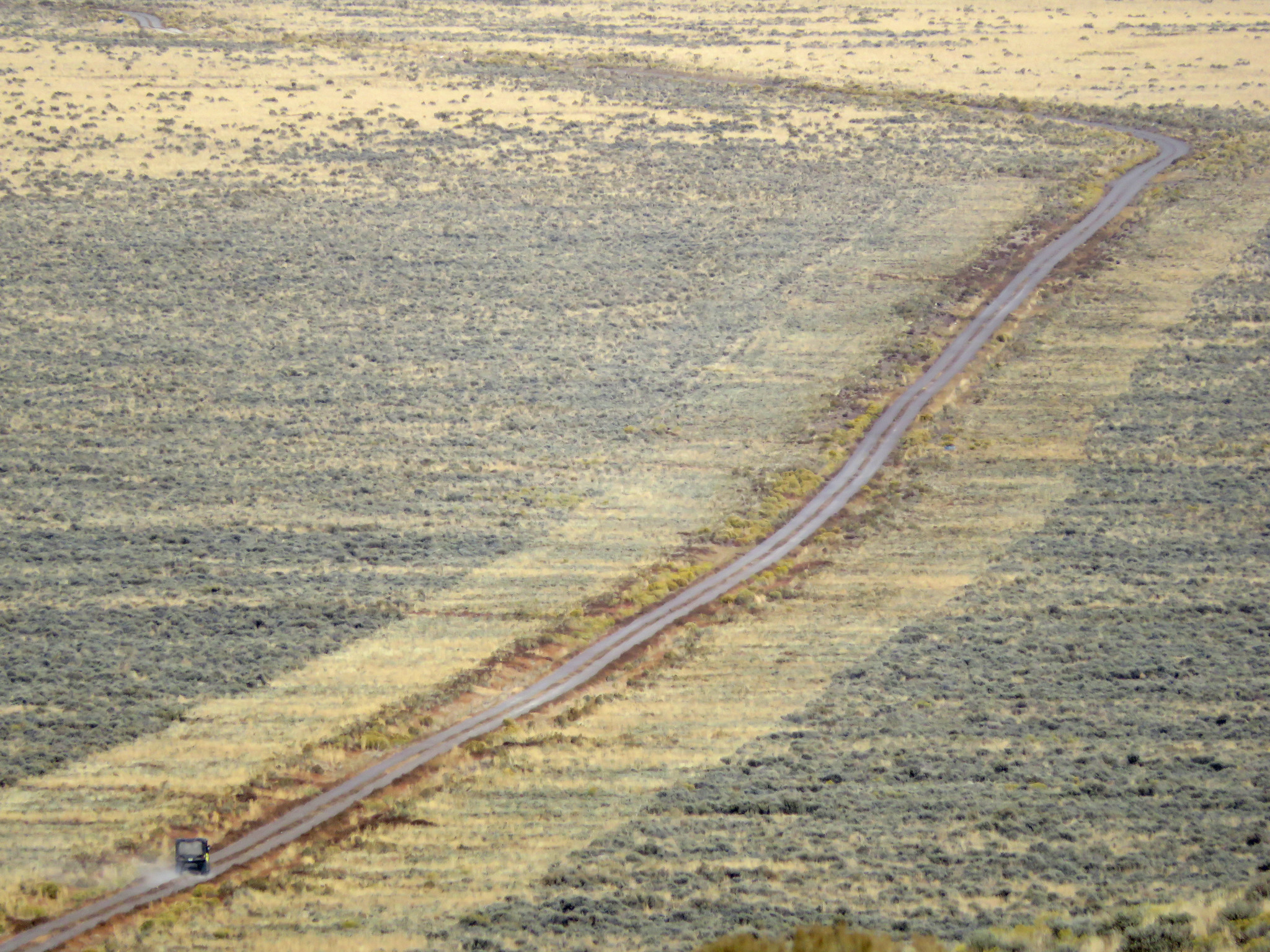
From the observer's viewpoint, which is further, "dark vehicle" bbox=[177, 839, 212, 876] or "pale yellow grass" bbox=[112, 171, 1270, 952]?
"dark vehicle" bbox=[177, 839, 212, 876]

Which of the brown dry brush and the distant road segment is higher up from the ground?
the distant road segment

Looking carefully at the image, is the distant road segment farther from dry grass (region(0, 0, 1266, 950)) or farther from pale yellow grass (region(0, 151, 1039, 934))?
pale yellow grass (region(0, 151, 1039, 934))

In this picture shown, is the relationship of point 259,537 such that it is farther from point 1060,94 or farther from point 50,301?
point 1060,94

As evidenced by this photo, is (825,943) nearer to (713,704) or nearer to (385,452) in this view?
(713,704)

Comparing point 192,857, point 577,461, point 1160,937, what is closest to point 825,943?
point 1160,937

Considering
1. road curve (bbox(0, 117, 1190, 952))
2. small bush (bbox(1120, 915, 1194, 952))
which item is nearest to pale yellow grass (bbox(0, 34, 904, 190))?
road curve (bbox(0, 117, 1190, 952))

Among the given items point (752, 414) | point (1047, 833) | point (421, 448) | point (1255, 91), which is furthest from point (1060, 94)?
point (1047, 833)
